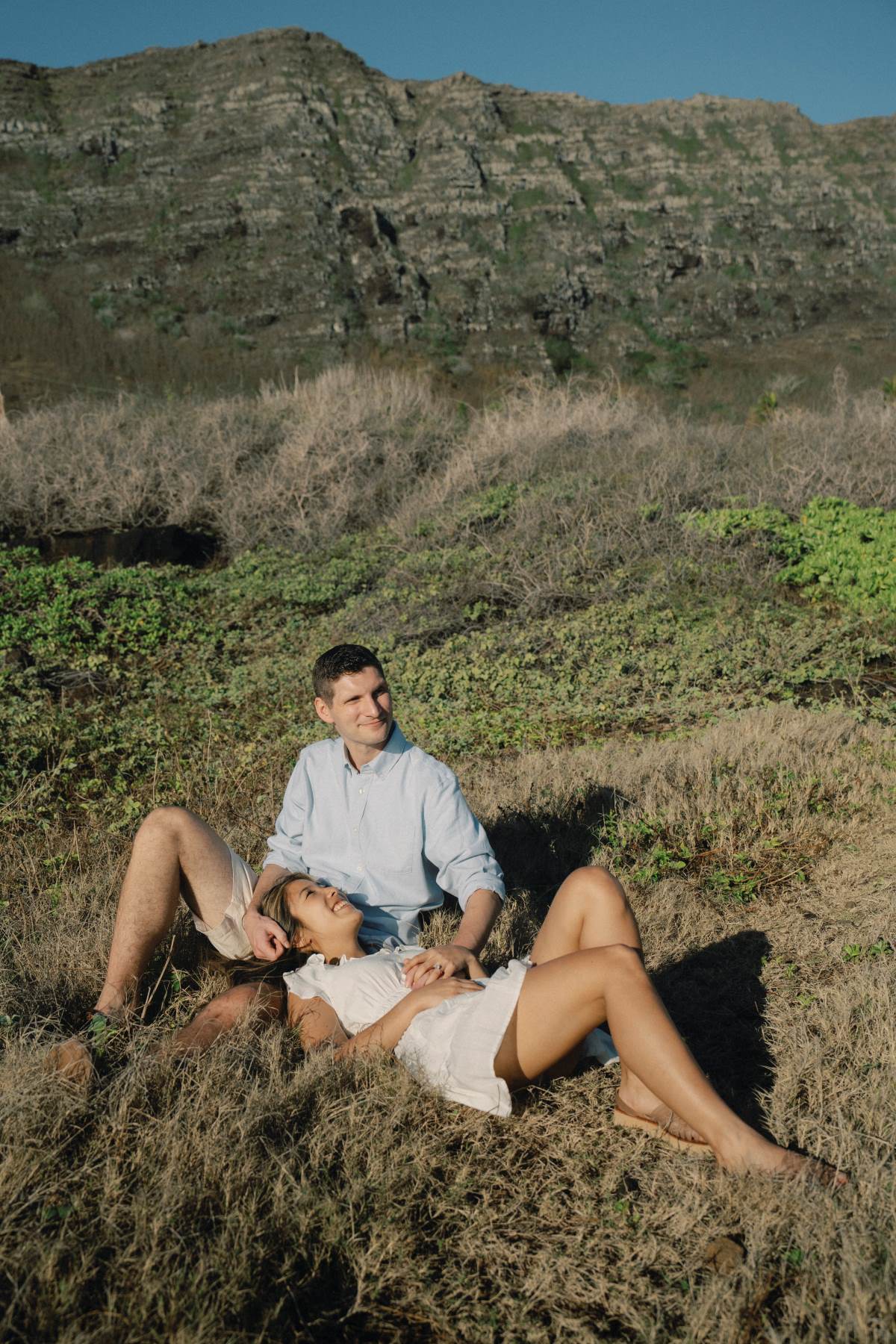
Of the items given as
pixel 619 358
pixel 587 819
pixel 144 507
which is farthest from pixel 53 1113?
pixel 619 358

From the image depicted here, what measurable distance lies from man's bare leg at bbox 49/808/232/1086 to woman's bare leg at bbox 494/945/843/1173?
1260 millimetres

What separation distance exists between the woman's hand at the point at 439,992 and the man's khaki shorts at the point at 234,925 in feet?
3.04

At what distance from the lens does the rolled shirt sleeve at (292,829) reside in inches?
131

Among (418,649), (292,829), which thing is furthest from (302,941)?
(418,649)

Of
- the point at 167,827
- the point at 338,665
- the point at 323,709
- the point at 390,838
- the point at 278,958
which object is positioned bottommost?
the point at 278,958

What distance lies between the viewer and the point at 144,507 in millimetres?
12359

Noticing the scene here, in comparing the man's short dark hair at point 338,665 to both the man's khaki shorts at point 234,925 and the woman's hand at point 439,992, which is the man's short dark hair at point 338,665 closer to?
the man's khaki shorts at point 234,925

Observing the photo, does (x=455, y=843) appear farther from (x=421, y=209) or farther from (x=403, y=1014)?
(x=421, y=209)

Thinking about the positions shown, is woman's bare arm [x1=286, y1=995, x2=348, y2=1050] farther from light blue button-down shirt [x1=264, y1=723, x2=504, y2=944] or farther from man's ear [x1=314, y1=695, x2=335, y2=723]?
man's ear [x1=314, y1=695, x2=335, y2=723]

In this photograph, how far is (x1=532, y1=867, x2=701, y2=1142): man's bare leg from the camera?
2.52m

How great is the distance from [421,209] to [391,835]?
48672 mm

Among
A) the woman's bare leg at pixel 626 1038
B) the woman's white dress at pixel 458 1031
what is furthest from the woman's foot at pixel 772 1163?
the woman's white dress at pixel 458 1031

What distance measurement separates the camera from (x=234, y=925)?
3266mm

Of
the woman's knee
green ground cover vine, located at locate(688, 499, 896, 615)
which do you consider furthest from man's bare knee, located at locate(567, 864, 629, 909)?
green ground cover vine, located at locate(688, 499, 896, 615)
